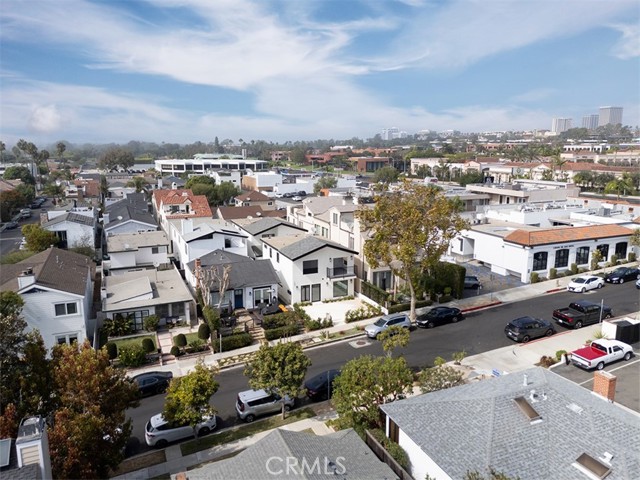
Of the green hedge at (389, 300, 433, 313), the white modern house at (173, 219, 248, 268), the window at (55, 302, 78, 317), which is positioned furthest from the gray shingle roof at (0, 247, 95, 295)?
the green hedge at (389, 300, 433, 313)

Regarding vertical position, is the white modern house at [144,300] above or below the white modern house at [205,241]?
below

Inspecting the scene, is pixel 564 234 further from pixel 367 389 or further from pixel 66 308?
pixel 66 308

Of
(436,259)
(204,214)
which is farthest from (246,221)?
(436,259)

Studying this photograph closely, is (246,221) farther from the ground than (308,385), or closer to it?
farther from the ground

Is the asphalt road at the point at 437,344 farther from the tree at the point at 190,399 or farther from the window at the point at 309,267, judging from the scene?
the window at the point at 309,267

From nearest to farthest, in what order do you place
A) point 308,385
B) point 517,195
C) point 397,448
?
1. point 397,448
2. point 308,385
3. point 517,195

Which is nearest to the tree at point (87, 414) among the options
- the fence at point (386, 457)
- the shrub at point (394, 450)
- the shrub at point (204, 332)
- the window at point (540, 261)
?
the fence at point (386, 457)

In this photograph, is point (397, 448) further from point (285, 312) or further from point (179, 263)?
point (179, 263)
